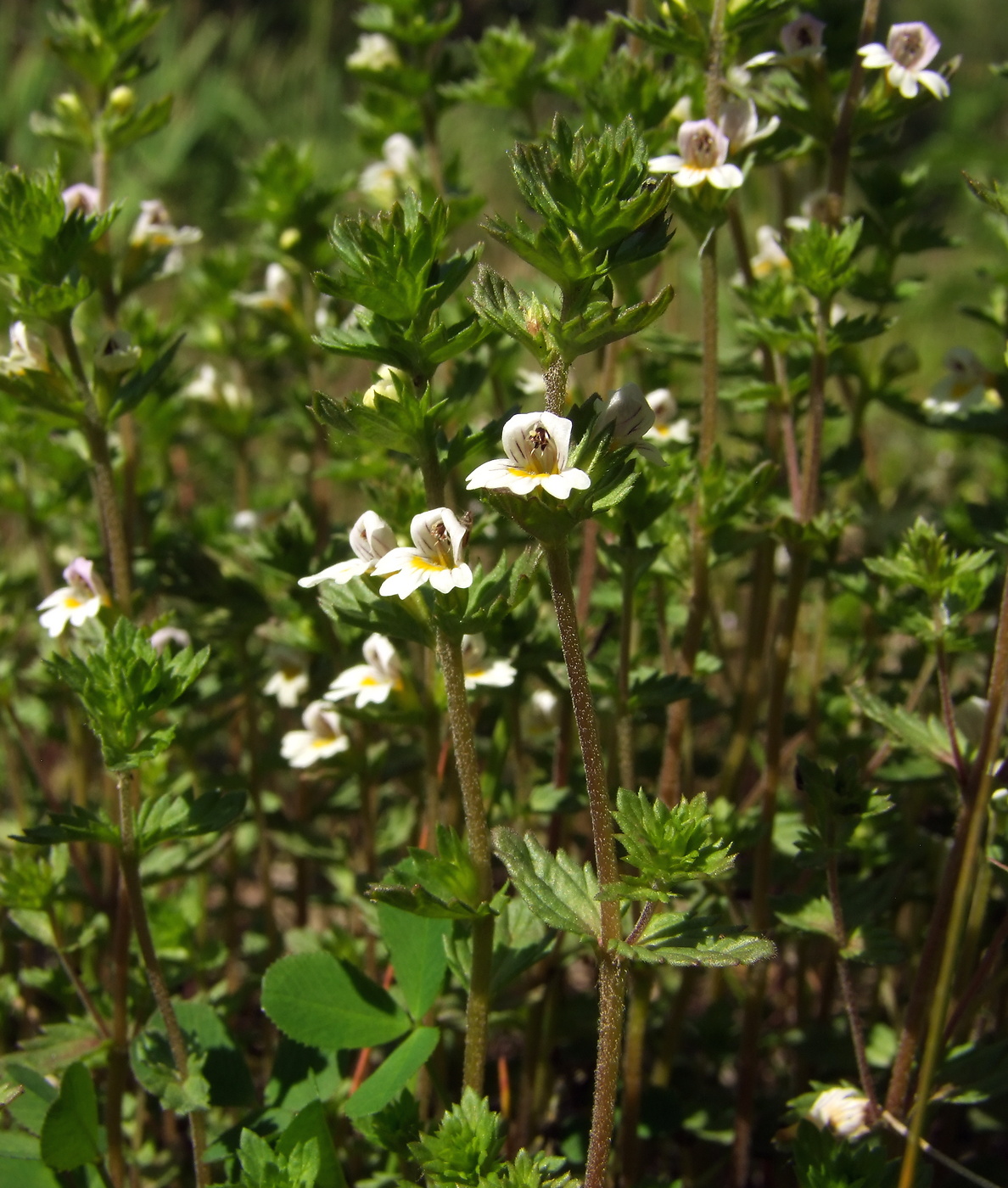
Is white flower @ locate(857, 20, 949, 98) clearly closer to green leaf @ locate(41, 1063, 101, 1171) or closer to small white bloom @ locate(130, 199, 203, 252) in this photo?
small white bloom @ locate(130, 199, 203, 252)

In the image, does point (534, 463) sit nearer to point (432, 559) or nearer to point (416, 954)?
point (432, 559)

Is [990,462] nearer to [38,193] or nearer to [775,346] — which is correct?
[775,346]

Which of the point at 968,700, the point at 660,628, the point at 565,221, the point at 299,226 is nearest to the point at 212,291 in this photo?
the point at 299,226

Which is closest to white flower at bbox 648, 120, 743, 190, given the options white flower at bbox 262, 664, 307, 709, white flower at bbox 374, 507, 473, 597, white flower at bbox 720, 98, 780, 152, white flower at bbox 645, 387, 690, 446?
white flower at bbox 720, 98, 780, 152

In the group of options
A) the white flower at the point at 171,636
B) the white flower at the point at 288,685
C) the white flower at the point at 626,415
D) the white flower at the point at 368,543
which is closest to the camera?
the white flower at the point at 626,415

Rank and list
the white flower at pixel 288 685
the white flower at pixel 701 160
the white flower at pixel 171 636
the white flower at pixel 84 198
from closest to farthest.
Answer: the white flower at pixel 701 160
the white flower at pixel 171 636
the white flower at pixel 84 198
the white flower at pixel 288 685

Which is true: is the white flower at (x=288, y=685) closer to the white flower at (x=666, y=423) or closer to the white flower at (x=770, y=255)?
the white flower at (x=666, y=423)

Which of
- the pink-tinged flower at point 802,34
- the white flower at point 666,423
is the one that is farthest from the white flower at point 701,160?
the white flower at point 666,423
